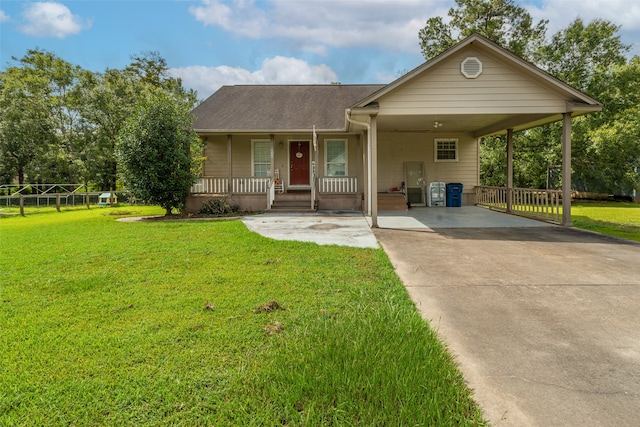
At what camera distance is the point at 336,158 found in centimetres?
1486

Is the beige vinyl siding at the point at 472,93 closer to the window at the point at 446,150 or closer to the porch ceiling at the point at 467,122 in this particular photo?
the porch ceiling at the point at 467,122

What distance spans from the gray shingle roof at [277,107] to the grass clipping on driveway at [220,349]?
9703 mm

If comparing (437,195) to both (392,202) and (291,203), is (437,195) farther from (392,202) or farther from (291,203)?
(291,203)

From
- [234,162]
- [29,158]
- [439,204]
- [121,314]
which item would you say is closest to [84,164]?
[29,158]

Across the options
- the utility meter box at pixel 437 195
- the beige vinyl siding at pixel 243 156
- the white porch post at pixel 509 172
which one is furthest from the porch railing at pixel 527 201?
the beige vinyl siding at pixel 243 156

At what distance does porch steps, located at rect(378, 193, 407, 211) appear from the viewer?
13633mm

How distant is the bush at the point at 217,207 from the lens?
1274 cm

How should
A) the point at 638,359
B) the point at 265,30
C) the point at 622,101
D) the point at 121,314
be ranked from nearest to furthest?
the point at 638,359, the point at 121,314, the point at 265,30, the point at 622,101

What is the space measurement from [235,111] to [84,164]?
15.4 m

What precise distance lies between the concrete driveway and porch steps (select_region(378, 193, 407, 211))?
7010 mm

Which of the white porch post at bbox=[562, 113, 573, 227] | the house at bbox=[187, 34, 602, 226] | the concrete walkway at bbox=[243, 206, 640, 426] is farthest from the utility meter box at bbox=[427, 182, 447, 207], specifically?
the concrete walkway at bbox=[243, 206, 640, 426]

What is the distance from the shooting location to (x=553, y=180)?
18781 mm

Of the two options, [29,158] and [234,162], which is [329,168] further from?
[29,158]

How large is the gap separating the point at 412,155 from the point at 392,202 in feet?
8.84
